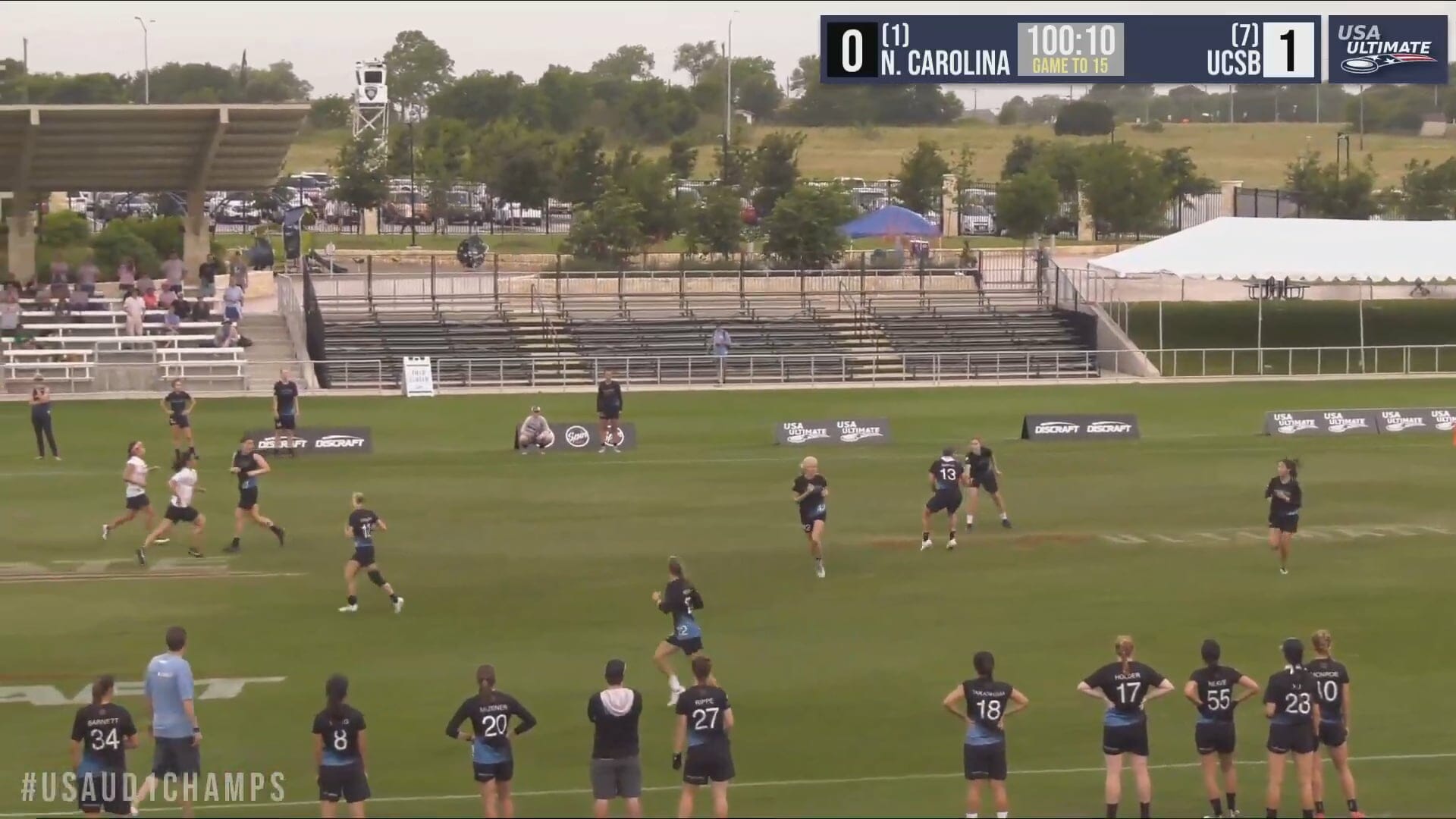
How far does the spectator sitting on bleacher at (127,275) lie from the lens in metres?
57.9

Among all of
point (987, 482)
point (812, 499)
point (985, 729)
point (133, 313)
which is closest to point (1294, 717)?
point (985, 729)

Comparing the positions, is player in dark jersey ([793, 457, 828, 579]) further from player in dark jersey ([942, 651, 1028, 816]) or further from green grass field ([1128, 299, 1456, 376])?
green grass field ([1128, 299, 1456, 376])

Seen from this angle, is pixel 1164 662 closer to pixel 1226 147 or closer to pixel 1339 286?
pixel 1339 286

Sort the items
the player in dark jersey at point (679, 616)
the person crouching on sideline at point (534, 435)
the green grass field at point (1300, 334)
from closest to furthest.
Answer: the player in dark jersey at point (679, 616)
the person crouching on sideline at point (534, 435)
the green grass field at point (1300, 334)

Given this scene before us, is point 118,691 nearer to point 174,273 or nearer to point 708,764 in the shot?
point 708,764

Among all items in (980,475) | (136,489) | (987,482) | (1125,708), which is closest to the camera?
(1125,708)

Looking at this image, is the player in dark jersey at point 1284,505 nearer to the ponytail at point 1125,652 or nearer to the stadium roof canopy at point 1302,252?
the ponytail at point 1125,652

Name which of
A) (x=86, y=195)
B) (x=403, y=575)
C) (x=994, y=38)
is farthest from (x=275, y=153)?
(x=86, y=195)

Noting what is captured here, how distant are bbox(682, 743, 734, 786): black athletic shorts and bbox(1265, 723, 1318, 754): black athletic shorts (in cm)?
447

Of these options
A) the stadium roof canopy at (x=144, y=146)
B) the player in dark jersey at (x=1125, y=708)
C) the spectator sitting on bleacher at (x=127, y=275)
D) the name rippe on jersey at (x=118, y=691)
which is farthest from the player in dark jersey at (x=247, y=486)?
the spectator sitting on bleacher at (x=127, y=275)

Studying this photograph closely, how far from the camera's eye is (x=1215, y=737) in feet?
53.0

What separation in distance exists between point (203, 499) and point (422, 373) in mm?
18451

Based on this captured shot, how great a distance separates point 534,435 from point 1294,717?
28.0 m

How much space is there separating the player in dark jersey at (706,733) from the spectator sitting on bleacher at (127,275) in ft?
149
